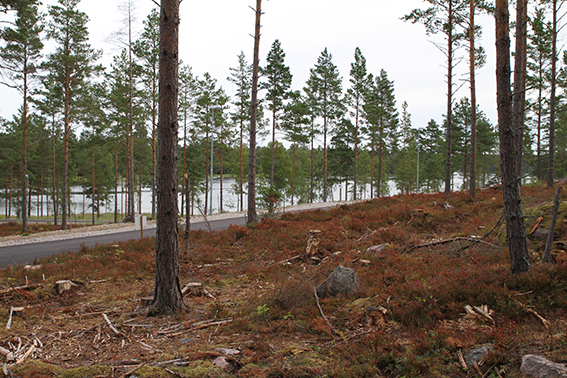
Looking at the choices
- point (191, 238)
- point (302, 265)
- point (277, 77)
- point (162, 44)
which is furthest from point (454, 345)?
point (277, 77)

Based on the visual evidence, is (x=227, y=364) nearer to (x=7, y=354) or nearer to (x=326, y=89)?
(x=7, y=354)

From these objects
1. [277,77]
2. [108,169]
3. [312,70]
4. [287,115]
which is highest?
[312,70]

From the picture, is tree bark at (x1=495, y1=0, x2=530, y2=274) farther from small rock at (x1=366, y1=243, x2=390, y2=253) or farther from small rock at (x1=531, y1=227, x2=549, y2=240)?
small rock at (x1=366, y1=243, x2=390, y2=253)

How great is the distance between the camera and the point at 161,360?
420 cm

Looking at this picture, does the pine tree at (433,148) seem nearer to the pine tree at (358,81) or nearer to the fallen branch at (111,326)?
the pine tree at (358,81)

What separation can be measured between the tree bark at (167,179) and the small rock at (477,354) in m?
4.56

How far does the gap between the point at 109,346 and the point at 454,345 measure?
4408 mm

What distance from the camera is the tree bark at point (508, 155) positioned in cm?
560

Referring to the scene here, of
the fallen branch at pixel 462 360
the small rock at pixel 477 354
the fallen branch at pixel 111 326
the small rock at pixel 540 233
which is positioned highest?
the small rock at pixel 540 233

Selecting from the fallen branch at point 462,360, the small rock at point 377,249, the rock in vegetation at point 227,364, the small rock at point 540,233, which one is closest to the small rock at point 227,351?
the rock in vegetation at point 227,364

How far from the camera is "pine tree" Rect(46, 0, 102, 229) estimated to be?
23.1 m

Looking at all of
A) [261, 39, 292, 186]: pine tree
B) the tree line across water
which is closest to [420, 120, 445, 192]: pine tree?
the tree line across water

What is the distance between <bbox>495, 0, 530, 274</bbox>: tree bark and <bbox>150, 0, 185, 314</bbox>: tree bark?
221 inches

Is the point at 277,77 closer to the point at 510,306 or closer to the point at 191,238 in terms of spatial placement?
the point at 191,238
